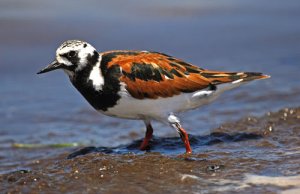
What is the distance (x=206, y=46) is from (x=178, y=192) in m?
6.42

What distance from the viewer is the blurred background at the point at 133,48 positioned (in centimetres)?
841

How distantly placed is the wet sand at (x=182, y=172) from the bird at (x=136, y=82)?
438mm

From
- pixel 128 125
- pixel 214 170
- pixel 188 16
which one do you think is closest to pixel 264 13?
pixel 188 16

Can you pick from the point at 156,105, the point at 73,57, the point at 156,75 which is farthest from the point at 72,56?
the point at 156,105

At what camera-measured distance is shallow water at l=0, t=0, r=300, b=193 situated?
5.83 m

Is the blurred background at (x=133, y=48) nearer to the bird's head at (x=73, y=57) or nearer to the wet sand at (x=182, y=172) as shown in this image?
the wet sand at (x=182, y=172)

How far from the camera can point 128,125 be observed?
8398 mm

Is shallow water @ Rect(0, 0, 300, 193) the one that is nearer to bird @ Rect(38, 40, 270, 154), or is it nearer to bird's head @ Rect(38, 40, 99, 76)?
bird @ Rect(38, 40, 270, 154)

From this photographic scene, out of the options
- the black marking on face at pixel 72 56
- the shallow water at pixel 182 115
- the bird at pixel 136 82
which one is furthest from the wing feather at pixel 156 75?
the shallow water at pixel 182 115

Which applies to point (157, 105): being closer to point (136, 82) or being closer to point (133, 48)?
point (136, 82)

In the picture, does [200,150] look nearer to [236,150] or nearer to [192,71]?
[236,150]

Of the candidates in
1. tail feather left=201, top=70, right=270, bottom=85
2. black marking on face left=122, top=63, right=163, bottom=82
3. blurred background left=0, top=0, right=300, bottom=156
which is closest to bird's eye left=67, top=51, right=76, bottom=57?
black marking on face left=122, top=63, right=163, bottom=82

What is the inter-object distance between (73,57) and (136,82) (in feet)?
2.00

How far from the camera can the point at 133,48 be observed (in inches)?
434
